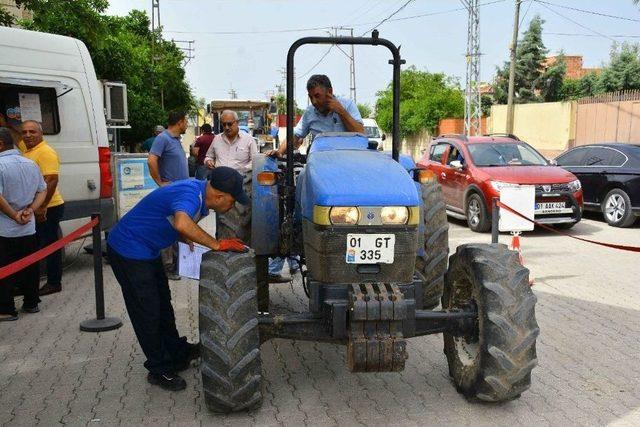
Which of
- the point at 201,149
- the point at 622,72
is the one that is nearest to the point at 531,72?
the point at 622,72

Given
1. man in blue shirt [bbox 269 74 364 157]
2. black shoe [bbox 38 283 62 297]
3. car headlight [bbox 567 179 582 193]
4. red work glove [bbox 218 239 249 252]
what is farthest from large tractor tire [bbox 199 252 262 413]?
car headlight [bbox 567 179 582 193]

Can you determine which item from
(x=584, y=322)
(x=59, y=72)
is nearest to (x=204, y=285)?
(x=584, y=322)

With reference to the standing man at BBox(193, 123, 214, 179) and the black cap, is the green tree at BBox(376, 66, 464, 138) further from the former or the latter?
the black cap

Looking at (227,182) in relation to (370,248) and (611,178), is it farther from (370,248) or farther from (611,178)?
(611,178)

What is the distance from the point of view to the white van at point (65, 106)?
756 centimetres

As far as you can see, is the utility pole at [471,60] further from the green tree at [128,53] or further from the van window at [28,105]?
the van window at [28,105]

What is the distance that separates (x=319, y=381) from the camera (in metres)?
4.80

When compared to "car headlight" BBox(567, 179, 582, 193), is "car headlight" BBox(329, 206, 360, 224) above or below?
above

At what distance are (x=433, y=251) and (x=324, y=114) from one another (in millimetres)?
1498

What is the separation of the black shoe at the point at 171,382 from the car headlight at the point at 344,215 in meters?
1.72

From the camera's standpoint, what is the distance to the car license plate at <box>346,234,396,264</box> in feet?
12.9

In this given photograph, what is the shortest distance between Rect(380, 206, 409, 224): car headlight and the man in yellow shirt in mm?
4173

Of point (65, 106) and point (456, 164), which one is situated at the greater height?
point (65, 106)

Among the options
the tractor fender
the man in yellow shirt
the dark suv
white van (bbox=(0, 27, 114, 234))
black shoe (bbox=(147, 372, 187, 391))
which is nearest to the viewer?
black shoe (bbox=(147, 372, 187, 391))
